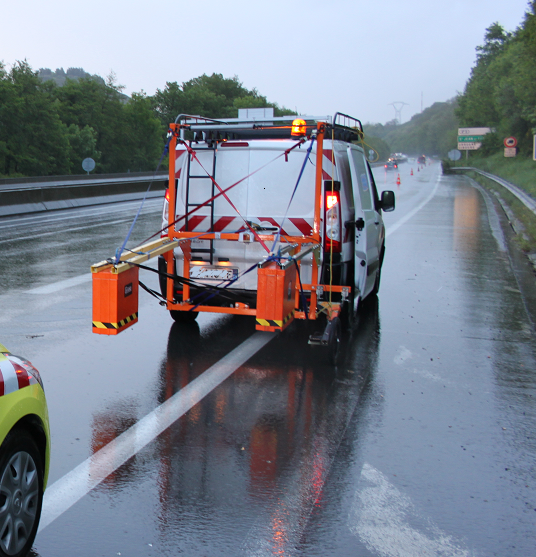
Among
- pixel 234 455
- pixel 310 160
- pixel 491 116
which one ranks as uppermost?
pixel 491 116

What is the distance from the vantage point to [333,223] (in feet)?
24.6

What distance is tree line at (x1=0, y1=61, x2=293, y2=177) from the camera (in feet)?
253

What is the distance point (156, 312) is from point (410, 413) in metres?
4.44

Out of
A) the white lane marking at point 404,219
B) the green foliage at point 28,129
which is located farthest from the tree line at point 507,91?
the green foliage at point 28,129

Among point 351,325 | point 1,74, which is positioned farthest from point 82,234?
point 1,74

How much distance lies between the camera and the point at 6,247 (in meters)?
15.6

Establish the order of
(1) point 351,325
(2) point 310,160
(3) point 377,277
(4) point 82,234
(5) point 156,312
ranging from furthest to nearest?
(4) point 82,234 < (3) point 377,277 < (5) point 156,312 < (1) point 351,325 < (2) point 310,160

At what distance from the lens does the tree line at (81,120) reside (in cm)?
7700

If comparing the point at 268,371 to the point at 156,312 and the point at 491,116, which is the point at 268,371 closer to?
the point at 156,312

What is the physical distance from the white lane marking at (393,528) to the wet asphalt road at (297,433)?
1cm

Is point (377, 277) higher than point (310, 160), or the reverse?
point (310, 160)

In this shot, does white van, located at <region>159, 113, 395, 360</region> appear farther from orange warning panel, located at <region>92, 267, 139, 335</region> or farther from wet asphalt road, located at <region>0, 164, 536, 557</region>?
orange warning panel, located at <region>92, 267, 139, 335</region>

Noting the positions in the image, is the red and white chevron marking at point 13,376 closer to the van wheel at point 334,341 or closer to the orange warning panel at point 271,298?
the orange warning panel at point 271,298

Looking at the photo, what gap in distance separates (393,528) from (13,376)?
2077 mm
